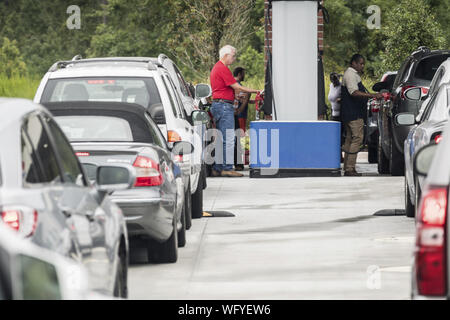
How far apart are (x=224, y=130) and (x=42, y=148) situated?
13.1m

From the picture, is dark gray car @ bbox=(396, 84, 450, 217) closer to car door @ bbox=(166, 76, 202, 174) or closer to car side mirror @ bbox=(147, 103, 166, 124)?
car door @ bbox=(166, 76, 202, 174)

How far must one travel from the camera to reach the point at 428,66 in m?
16.9

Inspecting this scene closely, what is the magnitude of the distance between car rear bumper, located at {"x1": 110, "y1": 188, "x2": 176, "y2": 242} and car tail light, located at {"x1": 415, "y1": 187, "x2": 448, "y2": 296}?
461 cm

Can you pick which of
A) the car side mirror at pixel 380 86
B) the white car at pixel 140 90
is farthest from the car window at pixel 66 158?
the car side mirror at pixel 380 86

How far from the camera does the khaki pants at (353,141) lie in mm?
18328

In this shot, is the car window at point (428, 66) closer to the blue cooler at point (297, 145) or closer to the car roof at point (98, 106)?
the blue cooler at point (297, 145)

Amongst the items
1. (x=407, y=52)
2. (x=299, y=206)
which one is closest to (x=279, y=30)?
(x=299, y=206)

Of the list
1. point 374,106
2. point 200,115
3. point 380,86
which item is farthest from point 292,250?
point 374,106

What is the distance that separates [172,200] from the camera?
9719mm

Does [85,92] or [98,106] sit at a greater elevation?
[98,106]

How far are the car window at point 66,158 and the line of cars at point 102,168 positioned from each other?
0.01m

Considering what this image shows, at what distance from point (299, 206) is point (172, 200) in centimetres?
474

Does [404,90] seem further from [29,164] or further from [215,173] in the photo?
[29,164]
